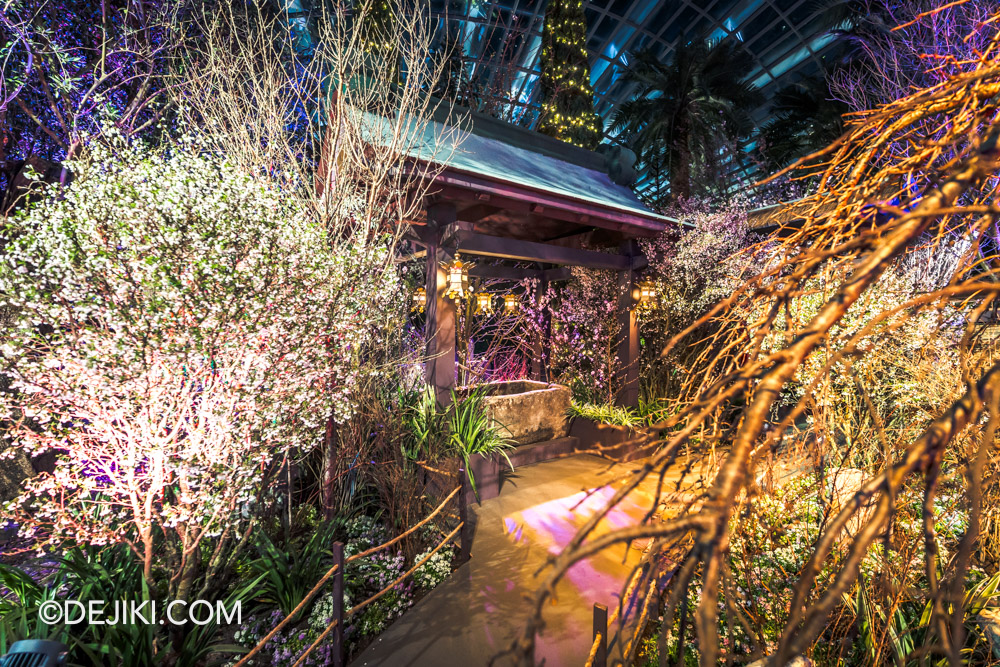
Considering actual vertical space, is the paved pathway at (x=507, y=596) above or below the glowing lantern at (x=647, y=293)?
below

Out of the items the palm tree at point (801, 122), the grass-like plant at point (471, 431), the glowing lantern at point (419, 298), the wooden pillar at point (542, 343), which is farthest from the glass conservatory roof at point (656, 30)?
the grass-like plant at point (471, 431)

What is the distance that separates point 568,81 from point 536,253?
294 inches

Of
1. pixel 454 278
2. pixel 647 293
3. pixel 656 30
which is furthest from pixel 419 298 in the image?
pixel 656 30

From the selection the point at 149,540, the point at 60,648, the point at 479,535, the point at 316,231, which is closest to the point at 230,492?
the point at 149,540

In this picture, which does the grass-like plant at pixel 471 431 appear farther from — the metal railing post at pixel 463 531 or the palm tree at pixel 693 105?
the palm tree at pixel 693 105

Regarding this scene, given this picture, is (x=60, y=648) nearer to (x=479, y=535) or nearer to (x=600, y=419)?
(x=479, y=535)

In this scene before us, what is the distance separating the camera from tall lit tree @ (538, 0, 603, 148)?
10.6 metres

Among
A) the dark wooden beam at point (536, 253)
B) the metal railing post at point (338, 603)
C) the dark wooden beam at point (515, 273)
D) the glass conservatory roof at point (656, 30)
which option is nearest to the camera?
the metal railing post at point (338, 603)

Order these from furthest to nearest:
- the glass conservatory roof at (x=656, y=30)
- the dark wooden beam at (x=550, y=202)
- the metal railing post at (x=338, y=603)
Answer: the glass conservatory roof at (x=656, y=30) < the dark wooden beam at (x=550, y=202) < the metal railing post at (x=338, y=603)

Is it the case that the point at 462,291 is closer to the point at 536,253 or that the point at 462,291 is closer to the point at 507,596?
the point at 536,253

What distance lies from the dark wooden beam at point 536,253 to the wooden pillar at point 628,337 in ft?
0.63

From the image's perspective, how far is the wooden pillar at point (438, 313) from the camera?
4844mm

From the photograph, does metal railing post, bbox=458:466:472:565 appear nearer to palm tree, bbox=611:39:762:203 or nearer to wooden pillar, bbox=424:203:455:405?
wooden pillar, bbox=424:203:455:405

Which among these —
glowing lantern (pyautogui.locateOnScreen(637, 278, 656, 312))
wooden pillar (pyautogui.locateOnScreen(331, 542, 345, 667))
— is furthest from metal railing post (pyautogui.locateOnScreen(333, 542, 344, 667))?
glowing lantern (pyautogui.locateOnScreen(637, 278, 656, 312))
